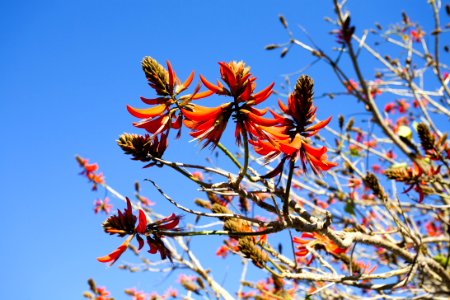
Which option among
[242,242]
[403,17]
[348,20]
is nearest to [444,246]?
[403,17]

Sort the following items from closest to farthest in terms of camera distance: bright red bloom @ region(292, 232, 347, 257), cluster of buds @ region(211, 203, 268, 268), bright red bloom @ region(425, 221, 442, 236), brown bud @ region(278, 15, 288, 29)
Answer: cluster of buds @ region(211, 203, 268, 268)
bright red bloom @ region(292, 232, 347, 257)
brown bud @ region(278, 15, 288, 29)
bright red bloom @ region(425, 221, 442, 236)

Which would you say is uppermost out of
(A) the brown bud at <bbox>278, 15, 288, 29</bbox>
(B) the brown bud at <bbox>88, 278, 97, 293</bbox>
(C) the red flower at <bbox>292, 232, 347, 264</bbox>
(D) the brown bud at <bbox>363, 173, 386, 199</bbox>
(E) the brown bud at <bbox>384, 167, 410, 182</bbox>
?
(A) the brown bud at <bbox>278, 15, 288, 29</bbox>

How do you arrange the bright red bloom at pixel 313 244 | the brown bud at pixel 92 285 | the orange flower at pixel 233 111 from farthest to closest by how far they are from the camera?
the brown bud at pixel 92 285
the bright red bloom at pixel 313 244
the orange flower at pixel 233 111

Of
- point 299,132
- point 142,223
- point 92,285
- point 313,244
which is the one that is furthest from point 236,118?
point 92,285

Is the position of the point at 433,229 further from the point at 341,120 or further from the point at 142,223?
the point at 142,223

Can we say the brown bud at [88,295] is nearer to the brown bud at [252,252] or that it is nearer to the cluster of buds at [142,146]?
the brown bud at [252,252]

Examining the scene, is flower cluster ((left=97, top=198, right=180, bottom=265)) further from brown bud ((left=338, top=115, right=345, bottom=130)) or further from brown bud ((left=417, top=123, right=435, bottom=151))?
brown bud ((left=338, top=115, right=345, bottom=130))

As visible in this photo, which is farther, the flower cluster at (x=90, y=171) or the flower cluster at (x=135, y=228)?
the flower cluster at (x=90, y=171)

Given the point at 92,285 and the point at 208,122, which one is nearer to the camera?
the point at 208,122

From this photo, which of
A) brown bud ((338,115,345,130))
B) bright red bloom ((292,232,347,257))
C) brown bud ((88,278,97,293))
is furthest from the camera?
brown bud ((88,278,97,293))

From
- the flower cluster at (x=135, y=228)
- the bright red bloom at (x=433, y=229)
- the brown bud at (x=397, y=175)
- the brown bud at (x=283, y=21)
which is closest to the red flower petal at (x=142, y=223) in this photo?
the flower cluster at (x=135, y=228)

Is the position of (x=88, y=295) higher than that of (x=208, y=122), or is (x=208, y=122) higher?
(x=88, y=295)

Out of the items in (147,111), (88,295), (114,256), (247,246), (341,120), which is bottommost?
(114,256)

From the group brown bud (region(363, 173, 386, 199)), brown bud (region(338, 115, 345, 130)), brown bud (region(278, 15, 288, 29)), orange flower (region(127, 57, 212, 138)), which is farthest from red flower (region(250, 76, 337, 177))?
brown bud (region(278, 15, 288, 29))
